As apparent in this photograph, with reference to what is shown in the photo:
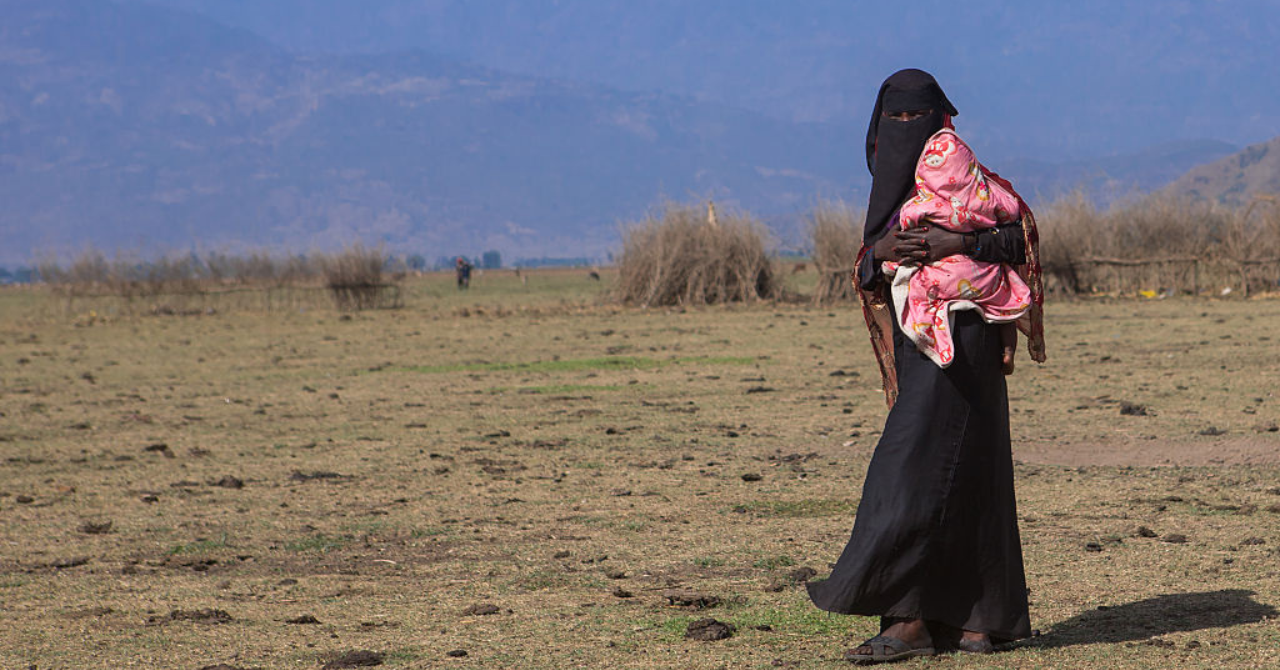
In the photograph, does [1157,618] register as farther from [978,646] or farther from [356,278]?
[356,278]

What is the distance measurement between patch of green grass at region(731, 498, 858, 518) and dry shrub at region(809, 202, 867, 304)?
793 inches

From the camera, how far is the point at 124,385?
1538 cm

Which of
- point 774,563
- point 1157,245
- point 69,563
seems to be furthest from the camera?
point 1157,245

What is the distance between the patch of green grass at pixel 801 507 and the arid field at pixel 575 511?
0.03 meters

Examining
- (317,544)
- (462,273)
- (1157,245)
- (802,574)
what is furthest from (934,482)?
(462,273)

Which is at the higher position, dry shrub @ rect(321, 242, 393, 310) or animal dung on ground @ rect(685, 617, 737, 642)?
dry shrub @ rect(321, 242, 393, 310)

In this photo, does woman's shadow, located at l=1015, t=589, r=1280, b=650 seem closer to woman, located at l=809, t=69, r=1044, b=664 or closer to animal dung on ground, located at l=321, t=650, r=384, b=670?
woman, located at l=809, t=69, r=1044, b=664

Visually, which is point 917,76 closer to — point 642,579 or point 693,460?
point 642,579

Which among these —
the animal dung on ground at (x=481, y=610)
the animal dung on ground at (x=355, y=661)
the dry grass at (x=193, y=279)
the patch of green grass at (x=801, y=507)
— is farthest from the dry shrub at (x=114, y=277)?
the animal dung on ground at (x=355, y=661)

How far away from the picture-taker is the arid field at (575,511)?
4.71m

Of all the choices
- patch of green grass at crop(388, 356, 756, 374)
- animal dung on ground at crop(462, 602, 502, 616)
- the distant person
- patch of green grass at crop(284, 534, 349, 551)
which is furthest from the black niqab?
the distant person

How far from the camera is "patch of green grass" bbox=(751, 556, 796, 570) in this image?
5723 millimetres

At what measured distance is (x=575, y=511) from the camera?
7152 millimetres

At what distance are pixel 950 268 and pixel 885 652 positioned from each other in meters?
1.17
